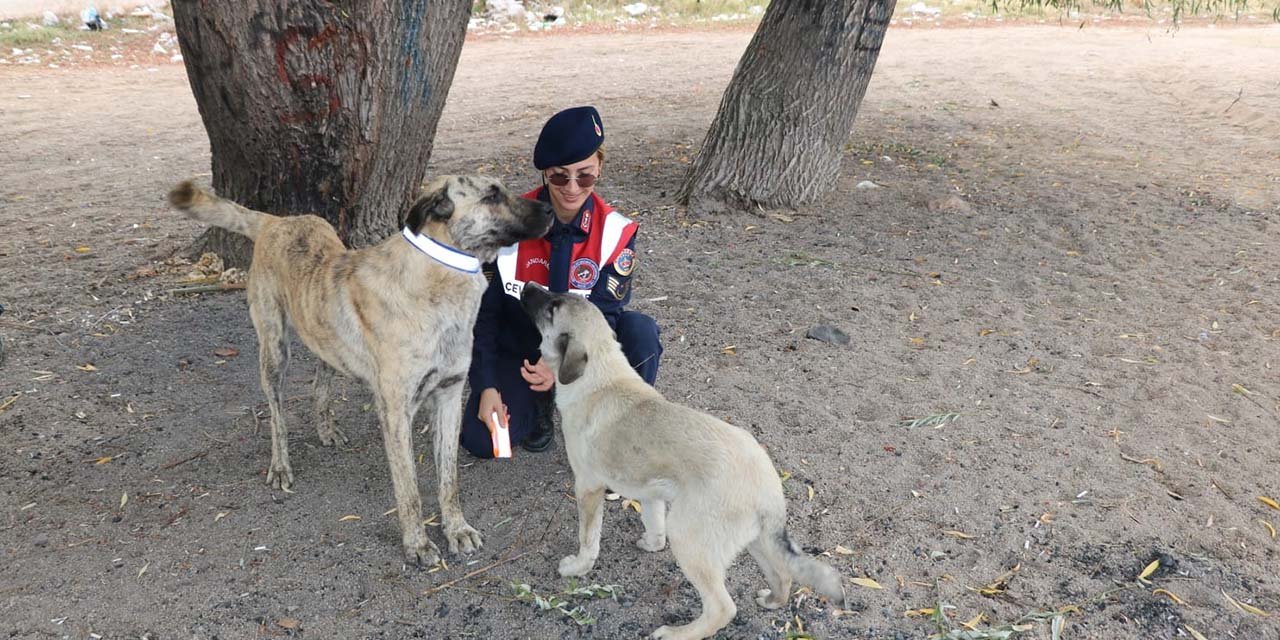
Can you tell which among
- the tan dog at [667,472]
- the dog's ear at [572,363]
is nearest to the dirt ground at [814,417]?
the tan dog at [667,472]

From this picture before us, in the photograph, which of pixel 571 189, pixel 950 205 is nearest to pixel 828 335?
pixel 571 189

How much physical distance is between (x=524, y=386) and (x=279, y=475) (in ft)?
4.10

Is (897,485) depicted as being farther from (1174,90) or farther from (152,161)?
(1174,90)

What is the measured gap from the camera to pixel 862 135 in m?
10.5

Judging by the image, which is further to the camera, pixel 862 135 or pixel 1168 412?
pixel 862 135

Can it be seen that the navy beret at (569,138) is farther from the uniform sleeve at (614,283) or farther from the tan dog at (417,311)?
the uniform sleeve at (614,283)

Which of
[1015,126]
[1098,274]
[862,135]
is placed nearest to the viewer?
[1098,274]

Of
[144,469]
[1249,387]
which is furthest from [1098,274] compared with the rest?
[144,469]

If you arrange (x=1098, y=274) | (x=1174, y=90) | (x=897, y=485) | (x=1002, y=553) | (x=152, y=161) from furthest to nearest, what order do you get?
1. (x=1174, y=90)
2. (x=152, y=161)
3. (x=1098, y=274)
4. (x=897, y=485)
5. (x=1002, y=553)

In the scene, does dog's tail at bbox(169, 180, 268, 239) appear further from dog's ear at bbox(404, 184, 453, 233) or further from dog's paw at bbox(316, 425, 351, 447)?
dog's ear at bbox(404, 184, 453, 233)

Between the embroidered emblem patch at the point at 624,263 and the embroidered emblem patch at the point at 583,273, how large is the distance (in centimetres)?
9

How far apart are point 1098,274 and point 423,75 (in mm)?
5092

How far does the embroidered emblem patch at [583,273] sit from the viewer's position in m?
4.12

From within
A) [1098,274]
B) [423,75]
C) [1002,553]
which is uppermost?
[423,75]
